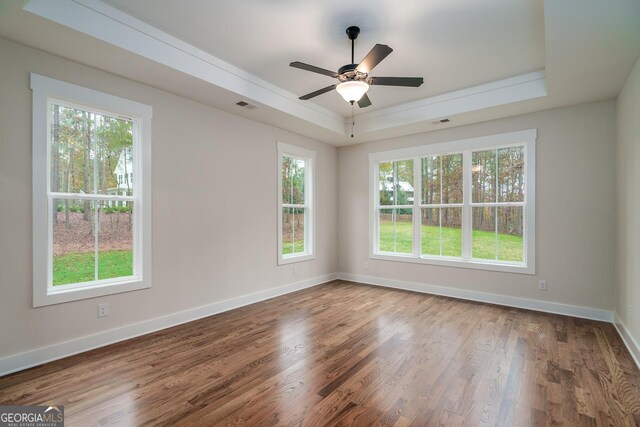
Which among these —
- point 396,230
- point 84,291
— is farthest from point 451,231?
point 84,291

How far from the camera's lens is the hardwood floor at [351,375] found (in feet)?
6.79

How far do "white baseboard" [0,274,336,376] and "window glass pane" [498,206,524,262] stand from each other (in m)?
3.54

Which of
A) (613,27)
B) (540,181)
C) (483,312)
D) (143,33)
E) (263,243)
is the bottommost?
(483,312)

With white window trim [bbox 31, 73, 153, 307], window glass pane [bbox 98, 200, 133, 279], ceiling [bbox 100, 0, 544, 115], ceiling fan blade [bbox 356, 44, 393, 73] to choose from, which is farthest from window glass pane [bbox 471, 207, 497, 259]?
window glass pane [bbox 98, 200, 133, 279]

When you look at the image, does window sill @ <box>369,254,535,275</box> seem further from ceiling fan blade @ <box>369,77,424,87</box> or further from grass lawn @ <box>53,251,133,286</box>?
grass lawn @ <box>53,251,133,286</box>

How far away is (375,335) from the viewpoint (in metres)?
3.41

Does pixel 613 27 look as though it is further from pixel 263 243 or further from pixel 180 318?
pixel 180 318

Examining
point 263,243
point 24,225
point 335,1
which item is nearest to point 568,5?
point 335,1

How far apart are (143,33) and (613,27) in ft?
12.7

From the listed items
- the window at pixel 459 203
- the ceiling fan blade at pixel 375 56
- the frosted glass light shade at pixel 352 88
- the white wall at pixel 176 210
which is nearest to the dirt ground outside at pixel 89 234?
the white wall at pixel 176 210

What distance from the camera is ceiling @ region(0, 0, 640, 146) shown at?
250 centimetres

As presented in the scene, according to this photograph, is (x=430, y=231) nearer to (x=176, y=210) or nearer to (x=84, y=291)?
(x=176, y=210)

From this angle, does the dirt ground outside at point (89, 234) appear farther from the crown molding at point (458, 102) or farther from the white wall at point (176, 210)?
the crown molding at point (458, 102)

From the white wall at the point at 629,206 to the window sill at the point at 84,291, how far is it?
4.84 metres
